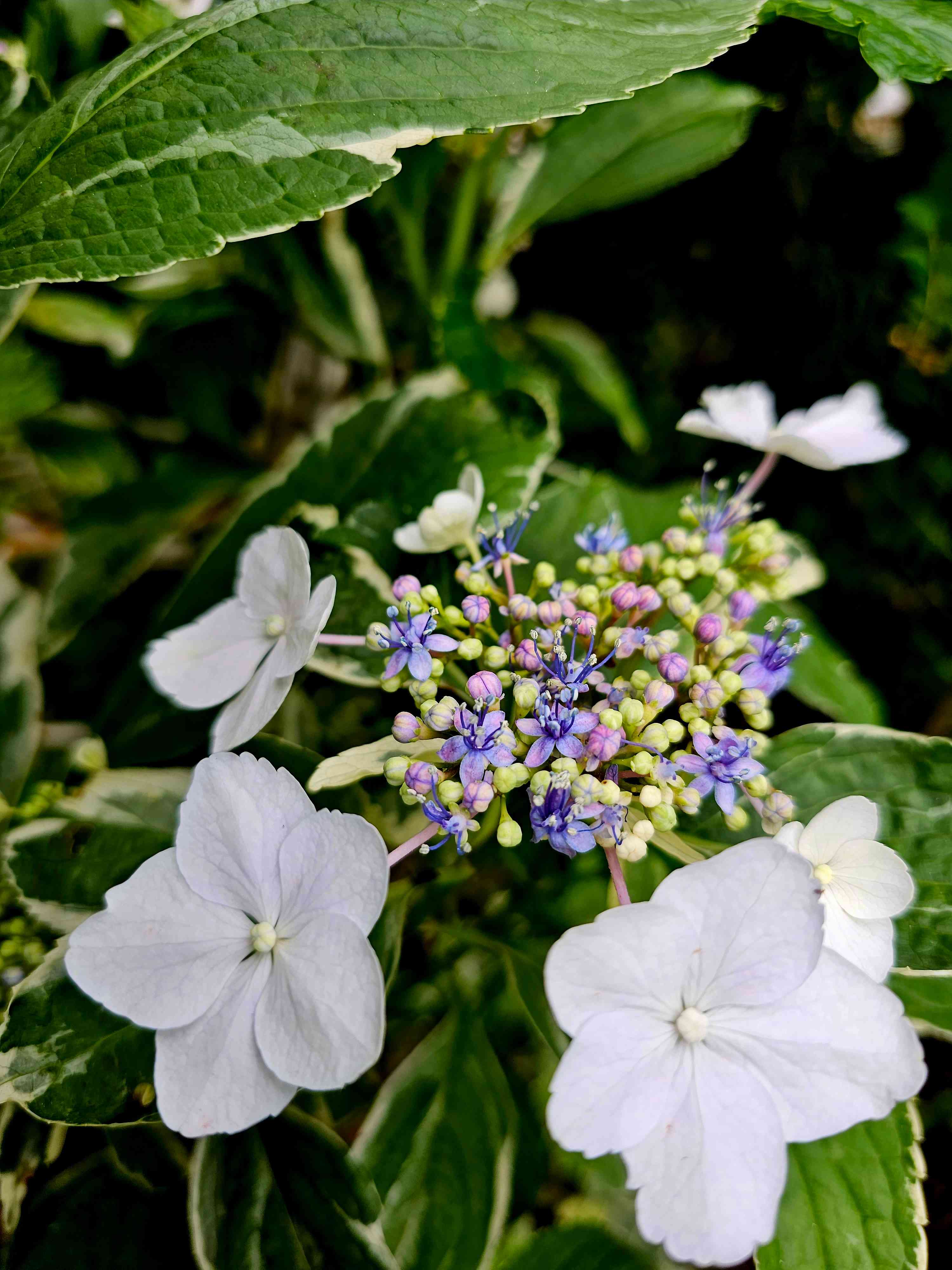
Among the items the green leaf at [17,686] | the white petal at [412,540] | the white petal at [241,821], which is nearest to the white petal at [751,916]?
the white petal at [241,821]

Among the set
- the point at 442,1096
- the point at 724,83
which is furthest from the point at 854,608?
the point at 442,1096

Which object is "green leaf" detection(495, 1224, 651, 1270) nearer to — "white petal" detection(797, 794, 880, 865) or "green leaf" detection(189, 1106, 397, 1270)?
"green leaf" detection(189, 1106, 397, 1270)

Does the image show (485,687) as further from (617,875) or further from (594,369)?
(594,369)

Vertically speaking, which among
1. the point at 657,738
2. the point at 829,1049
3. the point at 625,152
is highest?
the point at 625,152

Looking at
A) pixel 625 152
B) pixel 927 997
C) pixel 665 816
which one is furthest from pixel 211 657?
pixel 625 152

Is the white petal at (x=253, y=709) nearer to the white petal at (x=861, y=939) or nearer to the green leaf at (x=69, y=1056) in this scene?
the green leaf at (x=69, y=1056)
